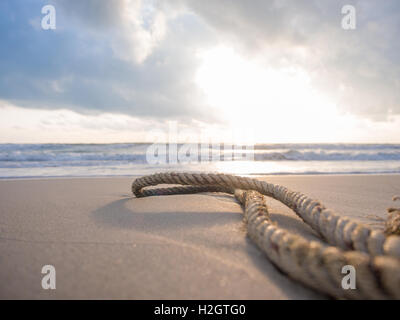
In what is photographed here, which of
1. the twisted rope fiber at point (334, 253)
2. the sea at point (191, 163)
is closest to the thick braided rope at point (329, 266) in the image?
the twisted rope fiber at point (334, 253)

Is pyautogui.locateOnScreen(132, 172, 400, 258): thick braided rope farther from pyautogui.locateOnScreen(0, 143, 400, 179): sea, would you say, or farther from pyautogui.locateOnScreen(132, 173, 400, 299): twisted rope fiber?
pyautogui.locateOnScreen(0, 143, 400, 179): sea

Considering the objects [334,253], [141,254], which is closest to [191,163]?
[141,254]

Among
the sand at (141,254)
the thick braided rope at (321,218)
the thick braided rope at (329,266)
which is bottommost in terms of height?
the sand at (141,254)

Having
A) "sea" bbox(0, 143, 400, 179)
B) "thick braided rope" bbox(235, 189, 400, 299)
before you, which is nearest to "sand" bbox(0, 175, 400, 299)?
"thick braided rope" bbox(235, 189, 400, 299)

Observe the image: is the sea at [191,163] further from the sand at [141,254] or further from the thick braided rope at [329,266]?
the thick braided rope at [329,266]

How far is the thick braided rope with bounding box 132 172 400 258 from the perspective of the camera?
2.00 feet

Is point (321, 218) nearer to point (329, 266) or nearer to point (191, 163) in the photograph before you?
point (329, 266)

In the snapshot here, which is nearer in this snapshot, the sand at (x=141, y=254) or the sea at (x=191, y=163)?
the sand at (x=141, y=254)

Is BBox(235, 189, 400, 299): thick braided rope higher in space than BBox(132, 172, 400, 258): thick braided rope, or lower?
lower

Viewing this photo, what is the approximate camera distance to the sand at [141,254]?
0.70 meters

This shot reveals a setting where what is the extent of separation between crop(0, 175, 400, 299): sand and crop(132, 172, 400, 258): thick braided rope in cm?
14

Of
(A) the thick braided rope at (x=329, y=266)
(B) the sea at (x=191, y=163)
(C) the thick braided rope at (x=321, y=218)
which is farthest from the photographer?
(B) the sea at (x=191, y=163)

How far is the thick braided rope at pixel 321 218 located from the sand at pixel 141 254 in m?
0.14

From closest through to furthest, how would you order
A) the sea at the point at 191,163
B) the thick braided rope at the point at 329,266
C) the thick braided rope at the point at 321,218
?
1. the thick braided rope at the point at 329,266
2. the thick braided rope at the point at 321,218
3. the sea at the point at 191,163
